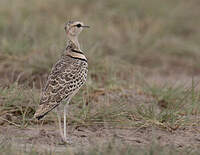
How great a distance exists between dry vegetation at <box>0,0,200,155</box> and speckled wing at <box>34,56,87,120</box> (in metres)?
0.37

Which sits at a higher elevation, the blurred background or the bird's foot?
the blurred background

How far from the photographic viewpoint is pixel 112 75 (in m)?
6.45

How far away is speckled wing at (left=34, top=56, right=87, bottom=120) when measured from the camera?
177 inches

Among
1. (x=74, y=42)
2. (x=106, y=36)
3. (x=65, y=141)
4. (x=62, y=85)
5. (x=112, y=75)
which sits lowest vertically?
(x=65, y=141)

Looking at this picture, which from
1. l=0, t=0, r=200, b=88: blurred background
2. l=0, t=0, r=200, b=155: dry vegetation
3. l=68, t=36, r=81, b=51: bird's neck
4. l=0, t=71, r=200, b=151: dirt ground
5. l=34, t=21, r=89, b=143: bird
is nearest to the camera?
l=34, t=21, r=89, b=143: bird

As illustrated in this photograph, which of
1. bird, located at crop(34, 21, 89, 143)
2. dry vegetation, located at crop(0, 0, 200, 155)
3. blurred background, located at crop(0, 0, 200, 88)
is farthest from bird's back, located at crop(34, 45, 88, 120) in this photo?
blurred background, located at crop(0, 0, 200, 88)

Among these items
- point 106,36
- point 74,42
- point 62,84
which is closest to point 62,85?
point 62,84

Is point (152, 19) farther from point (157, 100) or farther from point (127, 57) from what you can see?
point (157, 100)

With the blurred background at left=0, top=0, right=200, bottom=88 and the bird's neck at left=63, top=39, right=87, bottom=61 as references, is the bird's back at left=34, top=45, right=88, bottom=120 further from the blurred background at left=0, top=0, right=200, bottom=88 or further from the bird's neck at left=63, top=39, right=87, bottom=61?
the blurred background at left=0, top=0, right=200, bottom=88

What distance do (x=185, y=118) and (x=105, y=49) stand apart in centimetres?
340

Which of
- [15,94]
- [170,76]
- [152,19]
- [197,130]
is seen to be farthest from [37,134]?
[152,19]

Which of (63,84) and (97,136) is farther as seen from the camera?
(97,136)

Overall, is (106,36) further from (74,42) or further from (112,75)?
(74,42)

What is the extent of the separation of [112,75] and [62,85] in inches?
79.1
